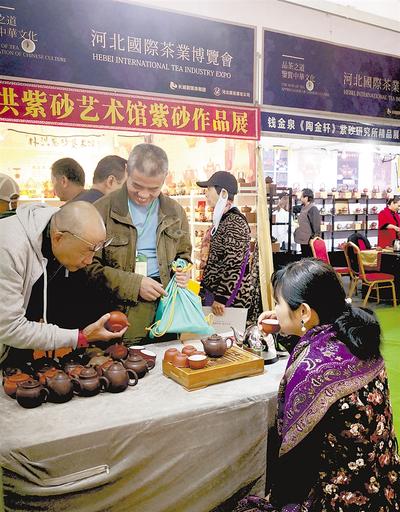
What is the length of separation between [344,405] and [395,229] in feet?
22.0

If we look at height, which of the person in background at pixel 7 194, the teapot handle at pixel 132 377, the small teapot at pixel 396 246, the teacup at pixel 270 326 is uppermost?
the person in background at pixel 7 194

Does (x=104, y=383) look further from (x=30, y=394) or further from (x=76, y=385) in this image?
(x=30, y=394)

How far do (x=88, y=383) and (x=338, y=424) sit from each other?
83cm

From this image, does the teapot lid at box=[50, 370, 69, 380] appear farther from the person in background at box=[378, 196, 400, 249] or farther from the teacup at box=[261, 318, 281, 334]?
the person in background at box=[378, 196, 400, 249]

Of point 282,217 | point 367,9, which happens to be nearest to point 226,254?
point 367,9

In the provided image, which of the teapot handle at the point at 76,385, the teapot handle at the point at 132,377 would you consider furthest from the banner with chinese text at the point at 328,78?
the teapot handle at the point at 76,385

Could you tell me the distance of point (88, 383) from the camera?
1.55 metres

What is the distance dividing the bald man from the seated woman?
0.85 metres

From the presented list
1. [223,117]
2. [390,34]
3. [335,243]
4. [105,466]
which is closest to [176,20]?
[223,117]

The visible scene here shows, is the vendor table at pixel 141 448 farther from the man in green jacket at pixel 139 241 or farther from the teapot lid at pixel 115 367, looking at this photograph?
the man in green jacket at pixel 139 241

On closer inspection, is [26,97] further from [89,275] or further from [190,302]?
[190,302]

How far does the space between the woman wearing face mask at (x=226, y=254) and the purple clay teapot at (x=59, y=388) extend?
1.62 meters

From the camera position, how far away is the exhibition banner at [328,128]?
12.2 feet

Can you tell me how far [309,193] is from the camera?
7516 mm
